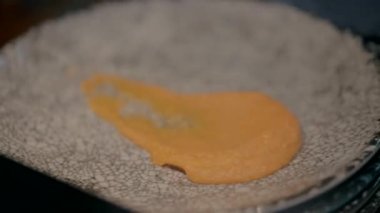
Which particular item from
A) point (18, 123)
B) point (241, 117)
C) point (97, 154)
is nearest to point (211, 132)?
point (241, 117)

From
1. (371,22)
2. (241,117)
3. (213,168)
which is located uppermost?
(371,22)

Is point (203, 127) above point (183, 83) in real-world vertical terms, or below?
below

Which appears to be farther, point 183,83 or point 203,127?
point 183,83

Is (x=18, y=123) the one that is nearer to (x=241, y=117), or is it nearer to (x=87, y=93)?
(x=87, y=93)
